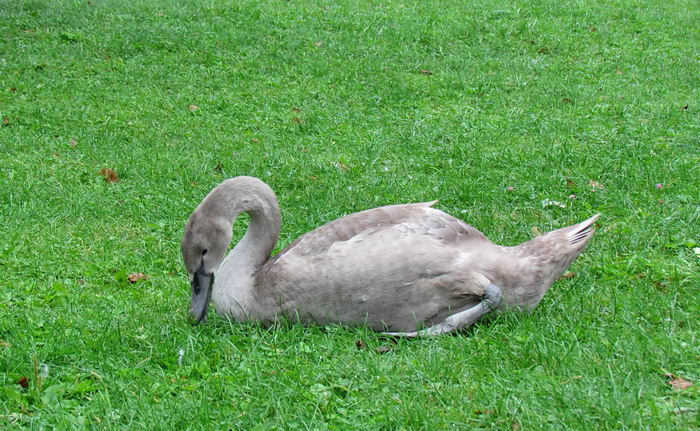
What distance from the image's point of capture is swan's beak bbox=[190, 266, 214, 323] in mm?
4719

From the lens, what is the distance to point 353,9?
13.5m

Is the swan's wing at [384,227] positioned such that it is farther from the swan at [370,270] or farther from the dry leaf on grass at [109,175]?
the dry leaf on grass at [109,175]

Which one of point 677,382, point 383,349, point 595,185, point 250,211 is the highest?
point 677,382

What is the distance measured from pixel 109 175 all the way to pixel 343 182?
7.12 ft

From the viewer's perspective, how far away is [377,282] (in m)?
4.56

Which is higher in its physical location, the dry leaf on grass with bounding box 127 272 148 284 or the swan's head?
the swan's head

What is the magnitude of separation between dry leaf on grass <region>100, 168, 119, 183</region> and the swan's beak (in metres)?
3.12

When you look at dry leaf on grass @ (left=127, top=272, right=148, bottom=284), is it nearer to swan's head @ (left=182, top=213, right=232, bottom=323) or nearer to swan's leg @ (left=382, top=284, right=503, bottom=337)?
swan's head @ (left=182, top=213, right=232, bottom=323)

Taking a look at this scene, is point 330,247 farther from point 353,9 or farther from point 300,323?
point 353,9

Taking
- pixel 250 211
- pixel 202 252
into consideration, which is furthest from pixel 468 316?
pixel 202 252

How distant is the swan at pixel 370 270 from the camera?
459 centimetres

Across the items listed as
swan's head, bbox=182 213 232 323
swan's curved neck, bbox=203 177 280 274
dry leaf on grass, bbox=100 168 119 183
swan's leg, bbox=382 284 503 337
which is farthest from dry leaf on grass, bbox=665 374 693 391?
dry leaf on grass, bbox=100 168 119 183

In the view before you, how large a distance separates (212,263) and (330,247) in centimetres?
70

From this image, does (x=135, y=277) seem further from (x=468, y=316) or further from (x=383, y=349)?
(x=468, y=316)
